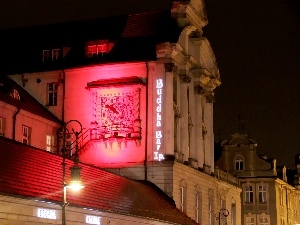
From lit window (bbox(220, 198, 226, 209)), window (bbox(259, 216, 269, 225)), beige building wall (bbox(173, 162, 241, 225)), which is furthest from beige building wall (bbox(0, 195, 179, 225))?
window (bbox(259, 216, 269, 225))

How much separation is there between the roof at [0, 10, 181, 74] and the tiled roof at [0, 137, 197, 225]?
12.2m

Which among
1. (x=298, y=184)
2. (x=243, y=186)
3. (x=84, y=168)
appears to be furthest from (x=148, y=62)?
(x=298, y=184)

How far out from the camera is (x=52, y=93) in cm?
5966

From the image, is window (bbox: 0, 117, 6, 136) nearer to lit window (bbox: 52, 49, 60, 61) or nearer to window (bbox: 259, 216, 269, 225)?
lit window (bbox: 52, 49, 60, 61)

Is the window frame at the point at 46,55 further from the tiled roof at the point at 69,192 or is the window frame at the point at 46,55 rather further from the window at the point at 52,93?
the tiled roof at the point at 69,192

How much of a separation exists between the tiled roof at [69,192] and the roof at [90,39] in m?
12.2

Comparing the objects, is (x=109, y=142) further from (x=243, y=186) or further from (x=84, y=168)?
(x=243, y=186)

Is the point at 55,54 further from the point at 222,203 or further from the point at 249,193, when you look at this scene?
Result: the point at 249,193

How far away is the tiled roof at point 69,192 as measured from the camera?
3319 cm

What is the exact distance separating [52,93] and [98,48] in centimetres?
530

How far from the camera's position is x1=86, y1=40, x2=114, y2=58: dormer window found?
5878cm

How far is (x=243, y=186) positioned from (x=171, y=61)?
37.7 m

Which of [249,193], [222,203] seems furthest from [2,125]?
[249,193]

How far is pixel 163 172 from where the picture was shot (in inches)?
2168
